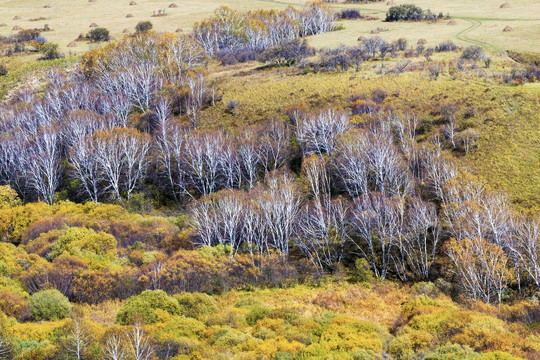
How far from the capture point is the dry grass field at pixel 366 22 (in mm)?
121688

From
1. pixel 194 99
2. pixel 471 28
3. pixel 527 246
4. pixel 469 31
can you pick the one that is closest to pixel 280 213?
pixel 527 246

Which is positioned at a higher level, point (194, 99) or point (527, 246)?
point (194, 99)

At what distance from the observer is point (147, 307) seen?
41.4m

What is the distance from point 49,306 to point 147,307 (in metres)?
8.70

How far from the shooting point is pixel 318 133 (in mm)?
80625

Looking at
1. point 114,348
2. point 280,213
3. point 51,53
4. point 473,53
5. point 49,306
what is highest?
point 51,53

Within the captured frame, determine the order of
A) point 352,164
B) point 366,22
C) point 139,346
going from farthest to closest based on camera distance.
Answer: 1. point 366,22
2. point 352,164
3. point 139,346

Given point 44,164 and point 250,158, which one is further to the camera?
point 44,164

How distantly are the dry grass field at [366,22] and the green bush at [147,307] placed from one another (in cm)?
9732

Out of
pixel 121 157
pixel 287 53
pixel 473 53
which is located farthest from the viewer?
pixel 287 53

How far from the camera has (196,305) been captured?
144 ft

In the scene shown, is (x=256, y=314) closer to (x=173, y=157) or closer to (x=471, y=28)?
(x=173, y=157)

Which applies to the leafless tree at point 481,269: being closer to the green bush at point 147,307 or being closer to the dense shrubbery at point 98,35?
the green bush at point 147,307

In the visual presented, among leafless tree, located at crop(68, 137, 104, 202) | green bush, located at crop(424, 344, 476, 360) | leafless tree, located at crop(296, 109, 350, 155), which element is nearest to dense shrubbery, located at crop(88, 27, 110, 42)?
leafless tree, located at crop(68, 137, 104, 202)
